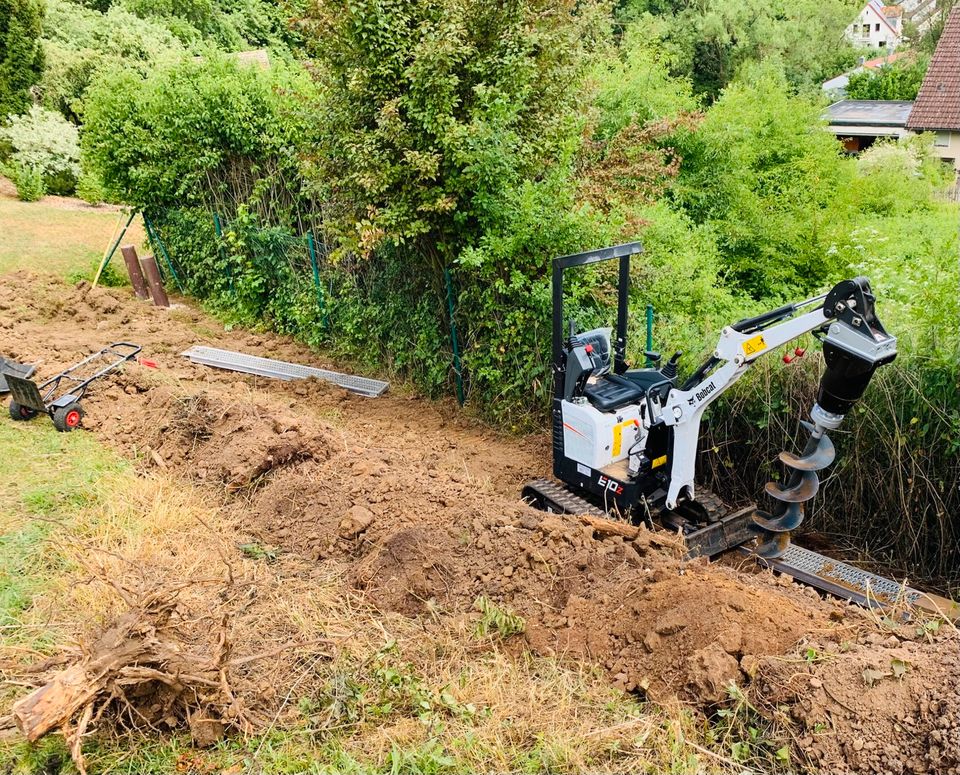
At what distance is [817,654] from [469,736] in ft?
6.58

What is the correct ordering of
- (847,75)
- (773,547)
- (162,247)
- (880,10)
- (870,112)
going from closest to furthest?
(773,547)
(162,247)
(870,112)
(847,75)
(880,10)

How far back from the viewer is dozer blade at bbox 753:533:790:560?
19.6 feet

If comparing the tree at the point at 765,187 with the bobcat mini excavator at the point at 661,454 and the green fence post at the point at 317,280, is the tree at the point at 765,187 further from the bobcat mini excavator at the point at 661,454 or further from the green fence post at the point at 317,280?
the bobcat mini excavator at the point at 661,454

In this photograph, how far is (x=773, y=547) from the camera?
602 cm

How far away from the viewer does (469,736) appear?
3961 millimetres

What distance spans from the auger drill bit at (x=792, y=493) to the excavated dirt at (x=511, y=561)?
0.56 meters

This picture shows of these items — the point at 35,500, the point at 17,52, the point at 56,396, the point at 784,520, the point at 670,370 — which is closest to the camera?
the point at 784,520

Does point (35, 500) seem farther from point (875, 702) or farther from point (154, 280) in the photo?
point (154, 280)

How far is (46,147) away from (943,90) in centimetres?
3420

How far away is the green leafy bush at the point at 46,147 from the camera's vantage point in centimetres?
2234

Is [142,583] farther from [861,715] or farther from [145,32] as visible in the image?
[145,32]

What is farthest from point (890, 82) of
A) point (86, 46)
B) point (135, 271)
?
point (135, 271)

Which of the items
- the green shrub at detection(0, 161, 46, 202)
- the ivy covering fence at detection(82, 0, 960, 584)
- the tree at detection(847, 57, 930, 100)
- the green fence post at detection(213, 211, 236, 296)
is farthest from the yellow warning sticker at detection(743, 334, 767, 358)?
the tree at detection(847, 57, 930, 100)

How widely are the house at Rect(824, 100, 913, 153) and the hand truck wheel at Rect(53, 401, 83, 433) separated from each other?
3499cm
